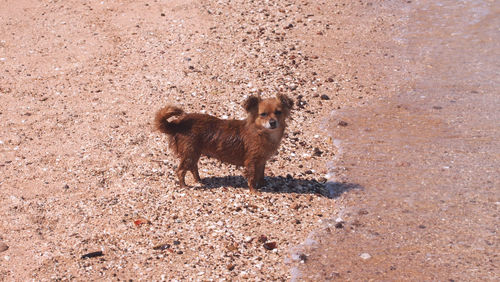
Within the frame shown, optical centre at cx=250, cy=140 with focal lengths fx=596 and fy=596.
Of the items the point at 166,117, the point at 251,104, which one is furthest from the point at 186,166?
the point at 251,104

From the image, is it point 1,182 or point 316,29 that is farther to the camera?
point 316,29

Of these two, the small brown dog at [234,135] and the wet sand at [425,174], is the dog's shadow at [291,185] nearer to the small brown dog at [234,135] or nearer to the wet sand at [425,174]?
the wet sand at [425,174]

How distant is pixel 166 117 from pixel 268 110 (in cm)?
116

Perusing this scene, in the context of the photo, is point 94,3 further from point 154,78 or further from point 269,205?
point 269,205

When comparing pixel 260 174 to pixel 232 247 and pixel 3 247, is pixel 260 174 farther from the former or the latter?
pixel 3 247

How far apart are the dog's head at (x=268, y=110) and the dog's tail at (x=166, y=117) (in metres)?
0.79

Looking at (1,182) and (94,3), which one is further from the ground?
(94,3)

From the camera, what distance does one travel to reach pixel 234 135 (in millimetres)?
6914

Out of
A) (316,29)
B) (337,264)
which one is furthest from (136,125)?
(316,29)

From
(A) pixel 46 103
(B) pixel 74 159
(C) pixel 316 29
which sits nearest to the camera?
(B) pixel 74 159

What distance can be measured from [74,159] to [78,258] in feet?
6.95

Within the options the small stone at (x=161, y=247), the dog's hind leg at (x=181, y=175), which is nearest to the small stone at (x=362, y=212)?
the dog's hind leg at (x=181, y=175)

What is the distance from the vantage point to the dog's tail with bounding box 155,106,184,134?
6.69 metres

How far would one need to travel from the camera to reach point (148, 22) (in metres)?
11.7
